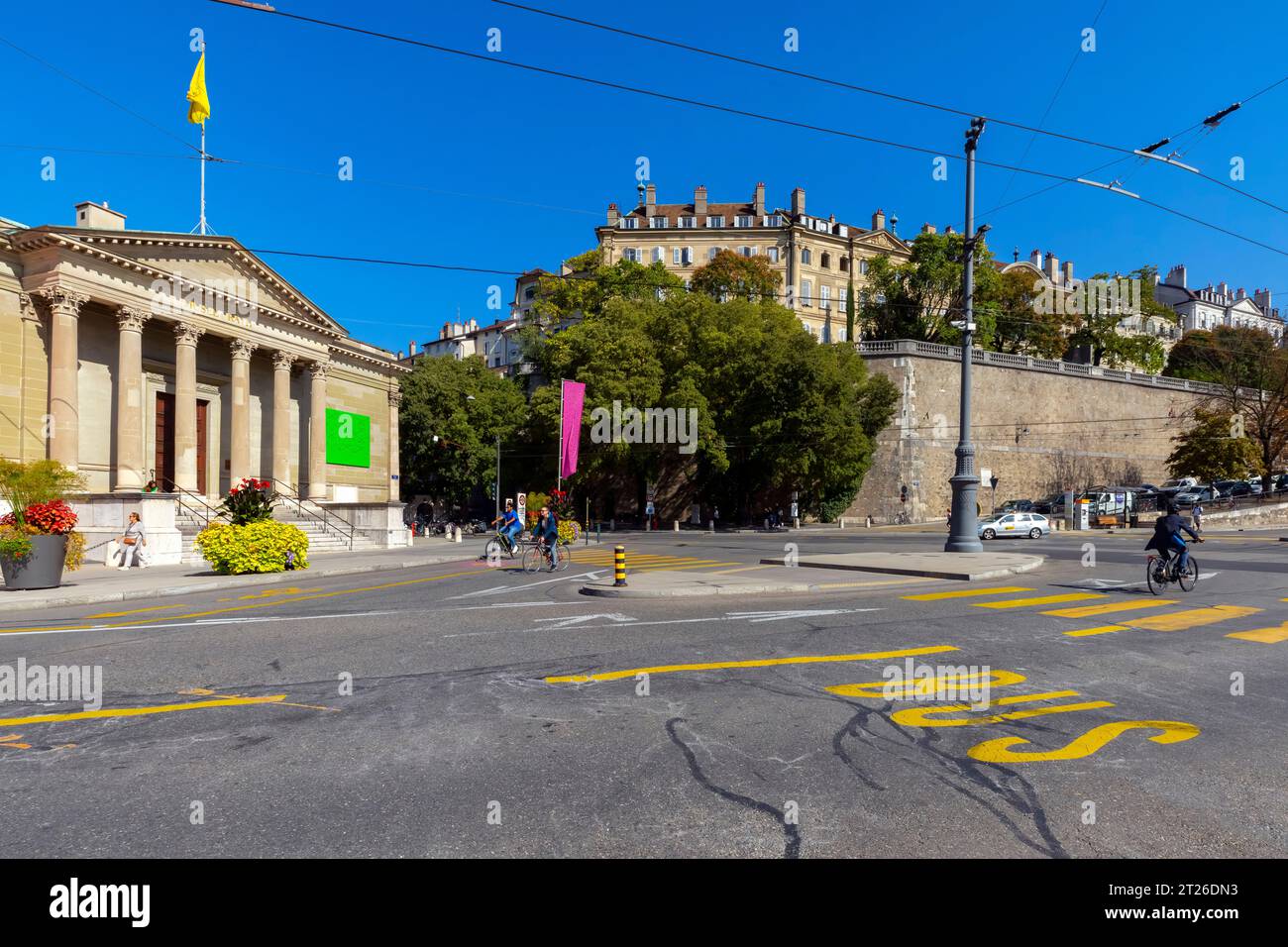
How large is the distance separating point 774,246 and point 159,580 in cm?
7672

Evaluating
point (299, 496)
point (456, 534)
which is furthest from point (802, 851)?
point (456, 534)

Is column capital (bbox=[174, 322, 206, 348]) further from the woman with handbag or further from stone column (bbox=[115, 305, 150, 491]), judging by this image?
the woman with handbag

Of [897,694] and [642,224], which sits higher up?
[642,224]

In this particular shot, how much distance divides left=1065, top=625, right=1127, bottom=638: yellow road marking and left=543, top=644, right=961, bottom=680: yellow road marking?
7.29 ft

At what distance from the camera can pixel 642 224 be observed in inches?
3438

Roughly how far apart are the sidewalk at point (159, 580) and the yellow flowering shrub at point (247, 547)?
0.45 meters

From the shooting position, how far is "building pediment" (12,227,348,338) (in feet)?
90.3

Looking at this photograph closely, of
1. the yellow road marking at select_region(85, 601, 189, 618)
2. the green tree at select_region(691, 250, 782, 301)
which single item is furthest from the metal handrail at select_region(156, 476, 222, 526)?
the green tree at select_region(691, 250, 782, 301)

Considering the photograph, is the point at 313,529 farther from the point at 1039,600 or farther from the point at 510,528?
the point at 1039,600

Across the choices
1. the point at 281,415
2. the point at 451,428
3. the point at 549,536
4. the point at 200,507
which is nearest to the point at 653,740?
the point at 549,536

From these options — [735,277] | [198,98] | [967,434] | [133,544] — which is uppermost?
[735,277]

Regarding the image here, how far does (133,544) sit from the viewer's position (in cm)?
2409
